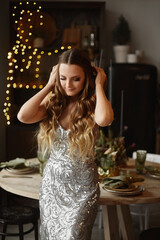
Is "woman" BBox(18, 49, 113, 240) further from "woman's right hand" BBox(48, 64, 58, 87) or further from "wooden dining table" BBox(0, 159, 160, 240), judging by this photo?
"wooden dining table" BBox(0, 159, 160, 240)

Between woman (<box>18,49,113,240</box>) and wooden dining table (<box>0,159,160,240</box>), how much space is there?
0.40 m

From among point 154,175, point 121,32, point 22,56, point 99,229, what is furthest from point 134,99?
point 22,56

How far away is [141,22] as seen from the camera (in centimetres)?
525

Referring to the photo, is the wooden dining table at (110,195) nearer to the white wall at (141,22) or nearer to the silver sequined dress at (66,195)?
the silver sequined dress at (66,195)

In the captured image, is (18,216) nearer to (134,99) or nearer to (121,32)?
(134,99)

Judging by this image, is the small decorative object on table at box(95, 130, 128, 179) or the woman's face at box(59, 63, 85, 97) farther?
the small decorative object on table at box(95, 130, 128, 179)

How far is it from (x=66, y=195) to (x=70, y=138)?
0.84 ft

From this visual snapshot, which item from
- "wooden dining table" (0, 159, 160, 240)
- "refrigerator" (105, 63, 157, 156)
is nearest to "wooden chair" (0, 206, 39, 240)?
"wooden dining table" (0, 159, 160, 240)

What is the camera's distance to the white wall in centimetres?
520

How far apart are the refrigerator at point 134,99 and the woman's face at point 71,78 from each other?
123 inches

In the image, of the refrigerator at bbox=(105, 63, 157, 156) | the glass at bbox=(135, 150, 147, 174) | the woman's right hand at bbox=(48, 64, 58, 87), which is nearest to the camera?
the woman's right hand at bbox=(48, 64, 58, 87)

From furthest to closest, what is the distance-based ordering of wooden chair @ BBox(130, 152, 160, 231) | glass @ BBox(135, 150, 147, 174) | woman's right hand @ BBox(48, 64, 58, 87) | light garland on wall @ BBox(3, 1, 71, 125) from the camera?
wooden chair @ BBox(130, 152, 160, 231) → glass @ BBox(135, 150, 147, 174) → woman's right hand @ BBox(48, 64, 58, 87) → light garland on wall @ BBox(3, 1, 71, 125)

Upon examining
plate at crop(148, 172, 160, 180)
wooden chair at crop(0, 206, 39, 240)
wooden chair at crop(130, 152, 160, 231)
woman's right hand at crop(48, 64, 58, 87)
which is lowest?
wooden chair at crop(130, 152, 160, 231)

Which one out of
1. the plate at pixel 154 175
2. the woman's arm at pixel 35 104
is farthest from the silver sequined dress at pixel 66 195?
the plate at pixel 154 175
